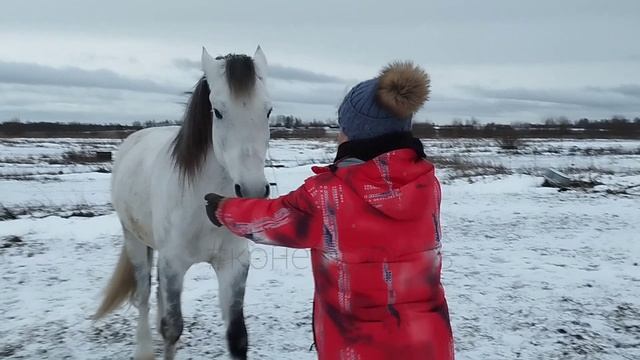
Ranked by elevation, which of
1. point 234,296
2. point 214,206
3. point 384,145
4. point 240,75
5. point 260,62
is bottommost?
point 234,296

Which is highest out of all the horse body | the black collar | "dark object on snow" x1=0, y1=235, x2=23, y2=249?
the black collar

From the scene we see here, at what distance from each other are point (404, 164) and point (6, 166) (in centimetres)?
2173

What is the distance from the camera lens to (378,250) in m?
1.70

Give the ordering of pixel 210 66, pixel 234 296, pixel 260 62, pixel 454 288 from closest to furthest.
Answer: pixel 210 66 < pixel 260 62 < pixel 234 296 < pixel 454 288

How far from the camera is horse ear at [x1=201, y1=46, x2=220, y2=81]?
8.49ft

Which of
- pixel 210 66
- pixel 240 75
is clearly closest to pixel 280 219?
pixel 240 75

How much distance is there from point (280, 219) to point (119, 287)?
2942 millimetres

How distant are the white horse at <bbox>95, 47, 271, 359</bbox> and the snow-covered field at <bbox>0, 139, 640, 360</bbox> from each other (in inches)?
31.3

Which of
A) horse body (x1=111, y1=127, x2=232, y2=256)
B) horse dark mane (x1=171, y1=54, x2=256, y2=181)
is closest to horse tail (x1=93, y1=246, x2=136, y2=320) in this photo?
horse body (x1=111, y1=127, x2=232, y2=256)

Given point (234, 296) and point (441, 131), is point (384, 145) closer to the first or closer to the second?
point (234, 296)

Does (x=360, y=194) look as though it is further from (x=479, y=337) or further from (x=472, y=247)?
→ (x=472, y=247)

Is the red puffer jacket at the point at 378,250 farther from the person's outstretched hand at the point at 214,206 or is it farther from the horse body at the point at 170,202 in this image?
the horse body at the point at 170,202

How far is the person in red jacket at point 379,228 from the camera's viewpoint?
1.70 m

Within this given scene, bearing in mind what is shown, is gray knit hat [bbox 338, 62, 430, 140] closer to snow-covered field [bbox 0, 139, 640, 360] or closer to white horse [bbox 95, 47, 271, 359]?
white horse [bbox 95, 47, 271, 359]
